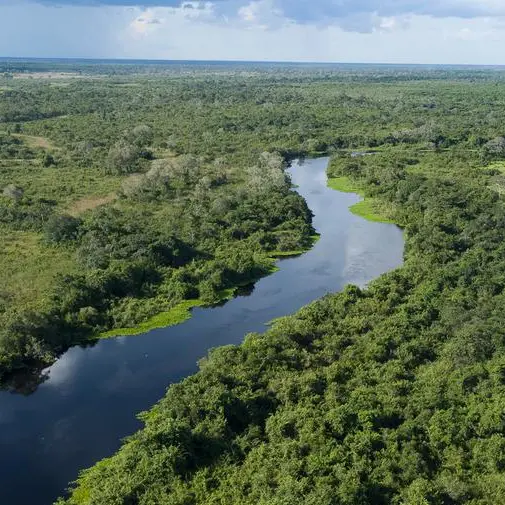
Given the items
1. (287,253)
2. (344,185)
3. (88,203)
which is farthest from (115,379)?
(344,185)

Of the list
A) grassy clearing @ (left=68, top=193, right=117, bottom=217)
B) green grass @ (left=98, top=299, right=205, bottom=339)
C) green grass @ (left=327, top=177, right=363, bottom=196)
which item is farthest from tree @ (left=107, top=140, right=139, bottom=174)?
green grass @ (left=98, top=299, right=205, bottom=339)

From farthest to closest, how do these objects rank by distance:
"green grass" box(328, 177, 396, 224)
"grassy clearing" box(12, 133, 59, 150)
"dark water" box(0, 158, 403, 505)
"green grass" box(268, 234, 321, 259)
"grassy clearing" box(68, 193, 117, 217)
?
"grassy clearing" box(12, 133, 59, 150), "green grass" box(328, 177, 396, 224), "grassy clearing" box(68, 193, 117, 217), "green grass" box(268, 234, 321, 259), "dark water" box(0, 158, 403, 505)

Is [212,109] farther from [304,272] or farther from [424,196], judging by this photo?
[304,272]

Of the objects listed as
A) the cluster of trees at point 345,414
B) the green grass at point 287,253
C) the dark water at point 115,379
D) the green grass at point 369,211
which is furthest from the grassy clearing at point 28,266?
the green grass at point 369,211

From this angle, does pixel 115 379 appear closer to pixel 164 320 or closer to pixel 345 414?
pixel 164 320

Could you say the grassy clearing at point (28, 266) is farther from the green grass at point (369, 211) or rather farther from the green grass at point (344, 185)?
the green grass at point (344, 185)

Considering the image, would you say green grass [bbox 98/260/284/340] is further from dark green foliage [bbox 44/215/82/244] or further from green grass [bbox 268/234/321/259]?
dark green foliage [bbox 44/215/82/244]
